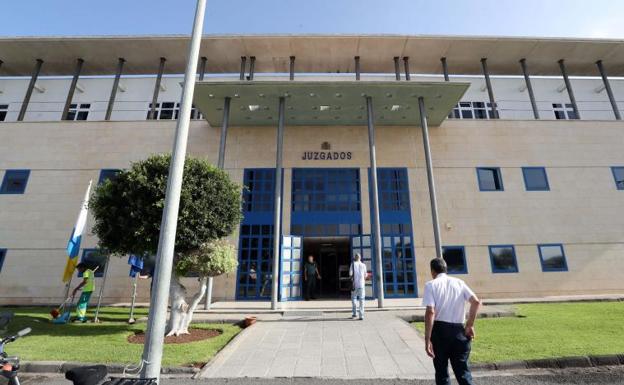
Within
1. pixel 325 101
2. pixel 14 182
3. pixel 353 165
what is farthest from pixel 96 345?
pixel 14 182

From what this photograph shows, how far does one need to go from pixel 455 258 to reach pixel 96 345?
13.7 m

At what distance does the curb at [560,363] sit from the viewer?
521 cm

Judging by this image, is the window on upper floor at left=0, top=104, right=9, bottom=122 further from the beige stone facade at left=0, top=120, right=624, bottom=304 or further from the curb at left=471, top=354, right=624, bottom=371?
the curb at left=471, top=354, right=624, bottom=371

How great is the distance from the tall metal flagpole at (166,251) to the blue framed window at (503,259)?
1449 cm

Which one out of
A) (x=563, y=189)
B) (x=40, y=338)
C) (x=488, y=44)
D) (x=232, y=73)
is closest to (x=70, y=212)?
(x=40, y=338)

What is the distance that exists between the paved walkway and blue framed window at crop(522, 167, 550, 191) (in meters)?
11.1

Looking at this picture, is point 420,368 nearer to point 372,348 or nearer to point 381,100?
point 372,348

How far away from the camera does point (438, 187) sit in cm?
1511

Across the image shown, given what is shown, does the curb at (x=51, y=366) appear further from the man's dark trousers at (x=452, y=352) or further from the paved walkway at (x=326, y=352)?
the man's dark trousers at (x=452, y=352)

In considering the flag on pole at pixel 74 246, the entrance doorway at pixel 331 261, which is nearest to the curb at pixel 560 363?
the entrance doorway at pixel 331 261

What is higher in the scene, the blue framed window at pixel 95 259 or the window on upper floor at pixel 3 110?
the window on upper floor at pixel 3 110

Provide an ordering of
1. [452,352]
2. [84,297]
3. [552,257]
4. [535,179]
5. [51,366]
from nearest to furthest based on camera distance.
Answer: [452,352] → [51,366] → [84,297] → [552,257] → [535,179]

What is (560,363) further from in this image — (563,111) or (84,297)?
(563,111)

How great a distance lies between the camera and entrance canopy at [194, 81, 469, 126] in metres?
12.9
